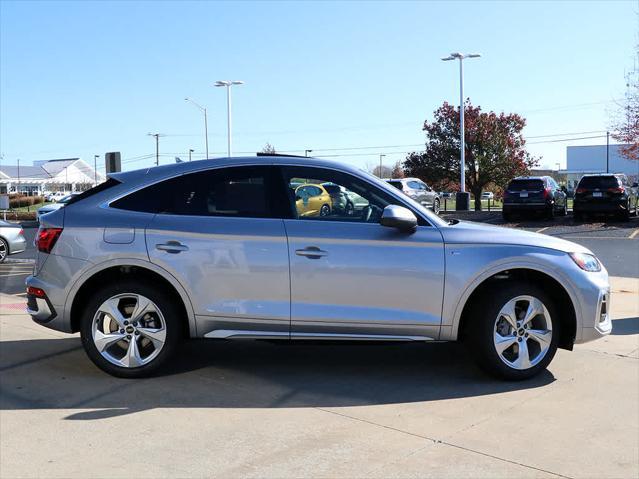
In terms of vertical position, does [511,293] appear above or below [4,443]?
above

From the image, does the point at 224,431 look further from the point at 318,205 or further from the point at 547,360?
the point at 547,360

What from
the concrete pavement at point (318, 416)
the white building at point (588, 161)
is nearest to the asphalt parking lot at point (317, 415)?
the concrete pavement at point (318, 416)

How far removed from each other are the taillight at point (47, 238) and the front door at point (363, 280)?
1833mm

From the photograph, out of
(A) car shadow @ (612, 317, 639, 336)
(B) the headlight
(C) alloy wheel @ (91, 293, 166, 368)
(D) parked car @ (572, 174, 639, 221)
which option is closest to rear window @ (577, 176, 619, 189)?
(D) parked car @ (572, 174, 639, 221)

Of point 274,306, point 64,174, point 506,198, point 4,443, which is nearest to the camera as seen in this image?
point 4,443

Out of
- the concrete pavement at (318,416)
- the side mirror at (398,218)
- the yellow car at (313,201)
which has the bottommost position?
the concrete pavement at (318,416)

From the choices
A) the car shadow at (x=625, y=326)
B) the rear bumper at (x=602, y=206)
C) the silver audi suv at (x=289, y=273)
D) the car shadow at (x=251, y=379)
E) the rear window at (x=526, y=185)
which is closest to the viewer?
the car shadow at (x=251, y=379)

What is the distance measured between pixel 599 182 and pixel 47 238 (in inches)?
834

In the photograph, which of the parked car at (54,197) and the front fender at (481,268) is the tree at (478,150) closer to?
the front fender at (481,268)

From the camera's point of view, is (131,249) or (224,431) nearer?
(224,431)

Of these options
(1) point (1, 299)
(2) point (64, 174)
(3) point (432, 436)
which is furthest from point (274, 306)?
(2) point (64, 174)

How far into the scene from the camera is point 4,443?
161 inches

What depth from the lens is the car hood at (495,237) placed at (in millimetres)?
5211

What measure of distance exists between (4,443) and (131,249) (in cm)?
166
